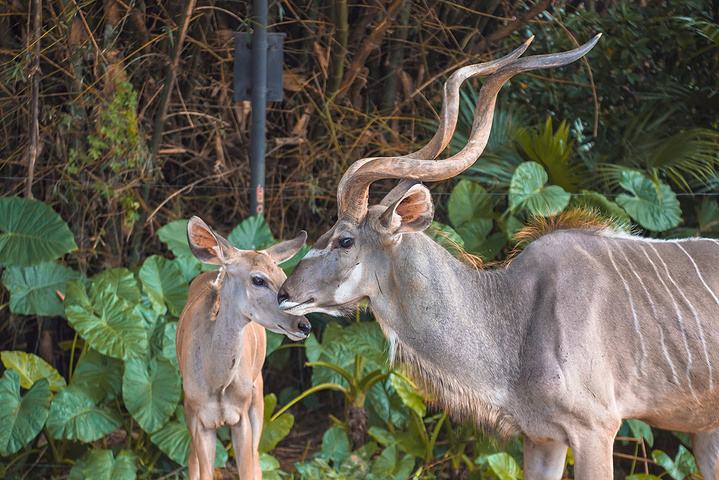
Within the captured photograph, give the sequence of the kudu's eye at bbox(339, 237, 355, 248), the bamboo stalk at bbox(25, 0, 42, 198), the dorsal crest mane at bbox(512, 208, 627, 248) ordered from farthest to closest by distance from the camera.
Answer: the bamboo stalk at bbox(25, 0, 42, 198), the dorsal crest mane at bbox(512, 208, 627, 248), the kudu's eye at bbox(339, 237, 355, 248)

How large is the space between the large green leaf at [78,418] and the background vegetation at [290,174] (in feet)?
0.04

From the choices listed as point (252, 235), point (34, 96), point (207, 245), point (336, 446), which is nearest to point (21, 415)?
point (207, 245)

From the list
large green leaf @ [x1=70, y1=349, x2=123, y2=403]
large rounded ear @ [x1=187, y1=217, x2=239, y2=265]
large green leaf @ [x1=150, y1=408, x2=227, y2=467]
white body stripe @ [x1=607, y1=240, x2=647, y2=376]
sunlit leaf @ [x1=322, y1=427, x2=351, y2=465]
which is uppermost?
white body stripe @ [x1=607, y1=240, x2=647, y2=376]

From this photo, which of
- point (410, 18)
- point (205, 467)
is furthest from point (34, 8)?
point (205, 467)

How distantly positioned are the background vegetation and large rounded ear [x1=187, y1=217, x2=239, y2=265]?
86 centimetres

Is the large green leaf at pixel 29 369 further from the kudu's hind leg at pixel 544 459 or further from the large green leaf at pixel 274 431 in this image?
the kudu's hind leg at pixel 544 459

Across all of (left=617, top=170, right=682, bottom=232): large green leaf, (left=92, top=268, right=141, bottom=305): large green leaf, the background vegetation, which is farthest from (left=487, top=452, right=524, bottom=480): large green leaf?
(left=92, top=268, right=141, bottom=305): large green leaf

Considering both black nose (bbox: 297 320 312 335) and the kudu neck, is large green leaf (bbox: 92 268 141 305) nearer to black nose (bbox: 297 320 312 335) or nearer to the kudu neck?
black nose (bbox: 297 320 312 335)

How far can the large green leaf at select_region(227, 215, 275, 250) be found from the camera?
5.74 meters

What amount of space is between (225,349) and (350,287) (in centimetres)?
99

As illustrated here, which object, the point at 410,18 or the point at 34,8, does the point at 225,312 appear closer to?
the point at 34,8

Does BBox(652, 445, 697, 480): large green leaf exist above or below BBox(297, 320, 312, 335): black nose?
below

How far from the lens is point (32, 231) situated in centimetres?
564

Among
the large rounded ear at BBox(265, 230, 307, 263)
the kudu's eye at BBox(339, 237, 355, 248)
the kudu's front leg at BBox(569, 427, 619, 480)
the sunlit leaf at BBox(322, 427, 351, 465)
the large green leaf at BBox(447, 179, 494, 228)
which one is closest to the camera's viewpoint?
the kudu's front leg at BBox(569, 427, 619, 480)
